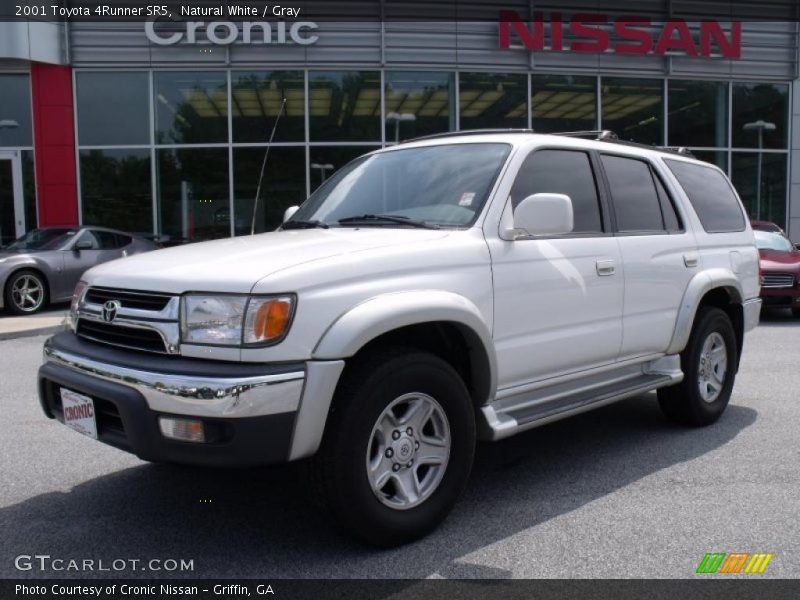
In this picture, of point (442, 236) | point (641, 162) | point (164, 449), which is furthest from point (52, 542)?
point (641, 162)

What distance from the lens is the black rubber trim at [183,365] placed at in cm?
292

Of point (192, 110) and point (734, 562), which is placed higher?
point (192, 110)

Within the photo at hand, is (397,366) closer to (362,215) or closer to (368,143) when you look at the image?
(362,215)

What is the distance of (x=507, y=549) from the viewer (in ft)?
11.0

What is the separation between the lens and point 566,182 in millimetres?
4418

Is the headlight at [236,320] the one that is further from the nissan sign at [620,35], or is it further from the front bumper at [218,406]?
the nissan sign at [620,35]

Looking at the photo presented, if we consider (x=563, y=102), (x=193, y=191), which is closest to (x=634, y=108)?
(x=563, y=102)

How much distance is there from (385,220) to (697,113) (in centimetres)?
1799

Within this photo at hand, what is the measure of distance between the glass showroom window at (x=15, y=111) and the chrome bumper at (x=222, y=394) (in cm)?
1724

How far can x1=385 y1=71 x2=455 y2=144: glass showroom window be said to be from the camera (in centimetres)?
1800

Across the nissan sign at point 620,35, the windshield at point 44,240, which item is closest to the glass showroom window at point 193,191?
the windshield at point 44,240

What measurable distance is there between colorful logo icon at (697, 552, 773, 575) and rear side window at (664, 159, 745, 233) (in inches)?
109

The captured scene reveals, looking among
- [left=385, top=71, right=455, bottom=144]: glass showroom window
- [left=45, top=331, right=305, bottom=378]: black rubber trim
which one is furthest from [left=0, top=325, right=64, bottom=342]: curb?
[left=385, top=71, right=455, bottom=144]: glass showroom window

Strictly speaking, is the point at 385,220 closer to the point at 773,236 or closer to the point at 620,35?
the point at 773,236
